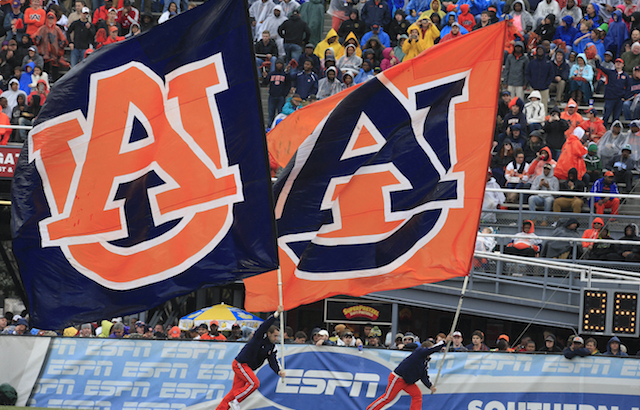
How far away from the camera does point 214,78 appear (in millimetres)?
8602

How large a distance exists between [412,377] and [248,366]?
2064 mm

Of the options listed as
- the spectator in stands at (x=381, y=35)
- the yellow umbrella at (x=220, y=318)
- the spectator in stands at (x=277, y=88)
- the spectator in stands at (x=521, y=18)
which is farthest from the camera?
the spectator in stands at (x=381, y=35)

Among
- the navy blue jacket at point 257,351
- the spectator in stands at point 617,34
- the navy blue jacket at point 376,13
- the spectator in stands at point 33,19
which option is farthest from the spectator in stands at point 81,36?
the navy blue jacket at point 257,351

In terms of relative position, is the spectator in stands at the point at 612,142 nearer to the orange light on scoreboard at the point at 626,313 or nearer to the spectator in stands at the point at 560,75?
the spectator in stands at the point at 560,75

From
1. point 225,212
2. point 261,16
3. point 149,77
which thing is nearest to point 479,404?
point 225,212

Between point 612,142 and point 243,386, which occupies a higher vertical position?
point 612,142

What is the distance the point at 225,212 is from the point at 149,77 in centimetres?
→ 140

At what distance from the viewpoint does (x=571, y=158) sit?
56.9 feet

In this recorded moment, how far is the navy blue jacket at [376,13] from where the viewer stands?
22.3 meters

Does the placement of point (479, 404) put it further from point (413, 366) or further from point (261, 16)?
point (261, 16)

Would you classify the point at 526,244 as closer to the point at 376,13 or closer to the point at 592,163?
the point at 592,163

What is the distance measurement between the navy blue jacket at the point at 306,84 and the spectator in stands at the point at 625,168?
21.1ft

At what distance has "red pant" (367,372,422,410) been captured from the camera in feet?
39.1

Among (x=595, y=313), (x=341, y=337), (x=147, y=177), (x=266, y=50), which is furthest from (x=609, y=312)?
(x=266, y=50)
